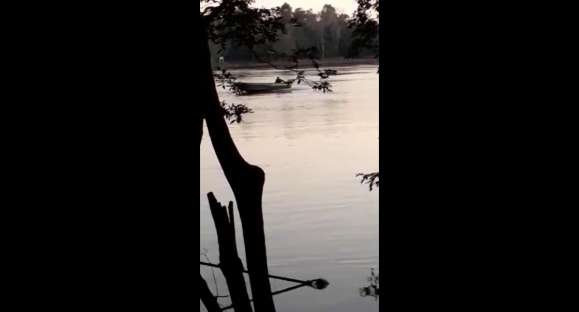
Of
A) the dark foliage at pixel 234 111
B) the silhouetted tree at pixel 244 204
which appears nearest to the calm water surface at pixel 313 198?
the dark foliage at pixel 234 111

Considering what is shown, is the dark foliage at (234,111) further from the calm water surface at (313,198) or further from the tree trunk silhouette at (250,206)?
the tree trunk silhouette at (250,206)

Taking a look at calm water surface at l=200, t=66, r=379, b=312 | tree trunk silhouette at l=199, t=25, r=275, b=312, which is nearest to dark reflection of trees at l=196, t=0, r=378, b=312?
tree trunk silhouette at l=199, t=25, r=275, b=312

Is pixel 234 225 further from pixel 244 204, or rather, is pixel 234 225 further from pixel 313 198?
pixel 313 198

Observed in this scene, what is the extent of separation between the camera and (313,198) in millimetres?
14836

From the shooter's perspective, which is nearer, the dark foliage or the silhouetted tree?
the silhouetted tree

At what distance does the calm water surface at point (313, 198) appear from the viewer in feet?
35.1

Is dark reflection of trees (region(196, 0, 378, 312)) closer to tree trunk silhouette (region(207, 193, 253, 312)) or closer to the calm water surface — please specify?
tree trunk silhouette (region(207, 193, 253, 312))

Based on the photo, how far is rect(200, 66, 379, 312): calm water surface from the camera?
10.7 metres

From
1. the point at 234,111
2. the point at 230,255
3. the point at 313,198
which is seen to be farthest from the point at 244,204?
the point at 313,198
